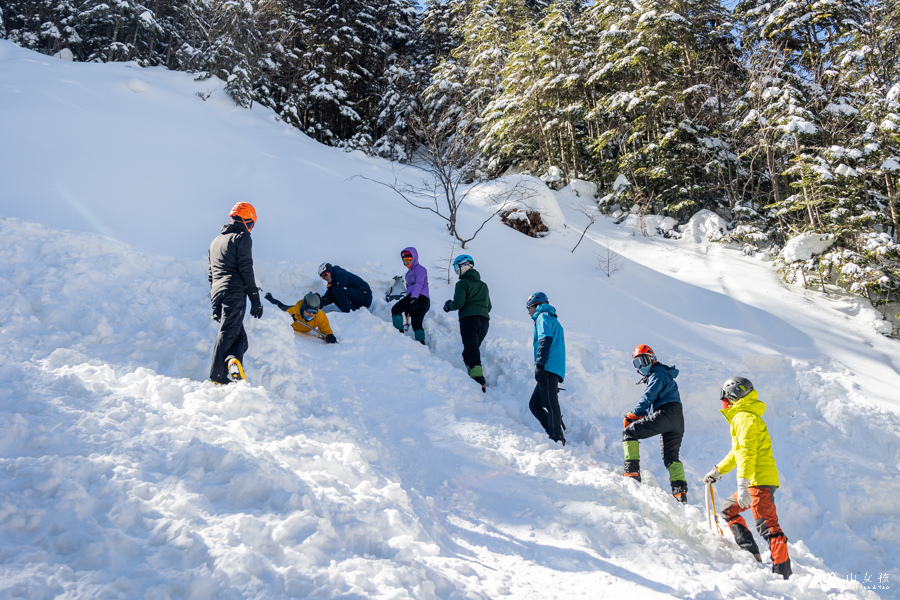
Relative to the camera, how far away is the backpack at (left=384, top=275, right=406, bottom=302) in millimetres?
7102

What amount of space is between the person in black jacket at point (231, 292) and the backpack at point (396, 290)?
301 cm

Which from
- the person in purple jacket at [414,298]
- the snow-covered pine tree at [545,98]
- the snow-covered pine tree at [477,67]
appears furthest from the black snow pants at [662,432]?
the snow-covered pine tree at [477,67]

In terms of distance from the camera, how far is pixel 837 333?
780 centimetres

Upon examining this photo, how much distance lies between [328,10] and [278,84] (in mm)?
4283

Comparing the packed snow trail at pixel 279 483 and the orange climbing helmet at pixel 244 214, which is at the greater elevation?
the orange climbing helmet at pixel 244 214

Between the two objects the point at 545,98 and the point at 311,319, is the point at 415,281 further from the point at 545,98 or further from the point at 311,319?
the point at 545,98

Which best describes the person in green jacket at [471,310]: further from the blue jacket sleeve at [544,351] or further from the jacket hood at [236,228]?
the jacket hood at [236,228]

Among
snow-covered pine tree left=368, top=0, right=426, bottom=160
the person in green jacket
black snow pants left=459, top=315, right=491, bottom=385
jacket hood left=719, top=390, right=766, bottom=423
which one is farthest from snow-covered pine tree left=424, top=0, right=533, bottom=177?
jacket hood left=719, top=390, right=766, bottom=423

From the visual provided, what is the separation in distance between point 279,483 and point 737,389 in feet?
11.2

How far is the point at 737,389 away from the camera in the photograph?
3.51 metres

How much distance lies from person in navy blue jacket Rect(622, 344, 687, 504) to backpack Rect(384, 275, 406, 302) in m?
4.02

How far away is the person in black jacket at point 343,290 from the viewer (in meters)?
6.76

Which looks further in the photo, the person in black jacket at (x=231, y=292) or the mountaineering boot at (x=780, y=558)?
the person in black jacket at (x=231, y=292)

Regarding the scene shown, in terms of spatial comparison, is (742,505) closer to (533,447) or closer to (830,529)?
(533,447)
